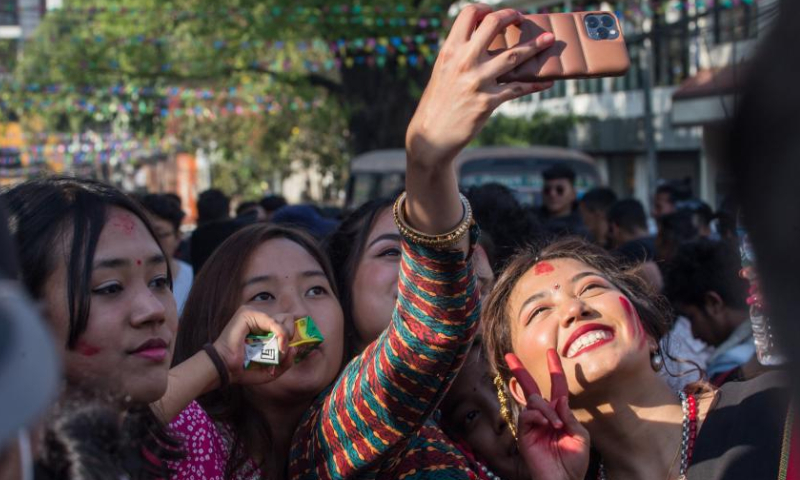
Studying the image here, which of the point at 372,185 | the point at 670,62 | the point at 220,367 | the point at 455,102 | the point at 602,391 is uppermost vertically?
the point at 455,102

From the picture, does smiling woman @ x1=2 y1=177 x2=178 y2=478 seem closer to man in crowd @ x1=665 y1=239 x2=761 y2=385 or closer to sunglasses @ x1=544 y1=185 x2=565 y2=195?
man in crowd @ x1=665 y1=239 x2=761 y2=385

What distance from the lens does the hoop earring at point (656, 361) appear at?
8.17 ft

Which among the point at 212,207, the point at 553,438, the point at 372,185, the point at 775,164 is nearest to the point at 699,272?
the point at 553,438

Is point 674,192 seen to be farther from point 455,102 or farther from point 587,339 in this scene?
point 455,102

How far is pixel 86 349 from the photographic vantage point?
1771 millimetres

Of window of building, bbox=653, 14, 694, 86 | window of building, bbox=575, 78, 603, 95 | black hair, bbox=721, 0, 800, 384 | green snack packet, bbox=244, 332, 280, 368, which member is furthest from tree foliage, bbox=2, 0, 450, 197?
black hair, bbox=721, 0, 800, 384

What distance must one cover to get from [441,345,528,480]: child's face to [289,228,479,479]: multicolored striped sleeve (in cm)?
54

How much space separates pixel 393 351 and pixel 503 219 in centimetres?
235

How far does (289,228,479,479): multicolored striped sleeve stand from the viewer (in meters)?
1.77

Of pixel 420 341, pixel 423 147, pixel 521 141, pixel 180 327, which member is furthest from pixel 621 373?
pixel 521 141

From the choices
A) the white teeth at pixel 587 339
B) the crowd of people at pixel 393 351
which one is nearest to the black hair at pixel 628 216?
the crowd of people at pixel 393 351

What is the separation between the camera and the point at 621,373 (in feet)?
7.55

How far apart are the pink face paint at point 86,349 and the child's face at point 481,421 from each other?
3.19ft

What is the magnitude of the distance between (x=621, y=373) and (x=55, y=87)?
16153 mm
